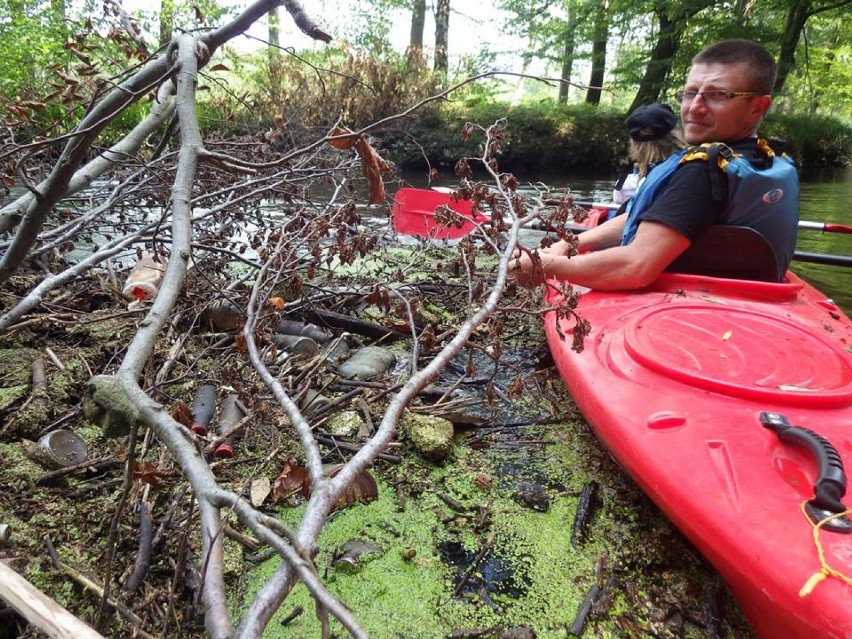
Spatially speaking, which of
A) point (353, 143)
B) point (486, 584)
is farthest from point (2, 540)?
point (353, 143)

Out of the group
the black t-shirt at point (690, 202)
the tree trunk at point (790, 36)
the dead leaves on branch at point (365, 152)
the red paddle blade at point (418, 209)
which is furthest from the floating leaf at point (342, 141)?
the tree trunk at point (790, 36)

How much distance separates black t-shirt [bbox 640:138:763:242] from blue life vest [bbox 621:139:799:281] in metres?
0.03

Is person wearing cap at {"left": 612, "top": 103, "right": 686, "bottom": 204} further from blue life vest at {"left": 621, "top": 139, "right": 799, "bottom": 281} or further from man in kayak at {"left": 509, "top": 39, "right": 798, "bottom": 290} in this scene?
blue life vest at {"left": 621, "top": 139, "right": 799, "bottom": 281}

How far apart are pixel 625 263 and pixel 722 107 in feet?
2.89

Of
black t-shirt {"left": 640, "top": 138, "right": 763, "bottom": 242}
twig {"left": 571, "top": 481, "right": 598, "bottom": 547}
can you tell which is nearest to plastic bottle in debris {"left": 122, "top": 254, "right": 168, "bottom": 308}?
twig {"left": 571, "top": 481, "right": 598, "bottom": 547}

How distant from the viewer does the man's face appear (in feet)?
7.38

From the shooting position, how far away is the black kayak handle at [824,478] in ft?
3.56

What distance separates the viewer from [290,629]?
121 cm

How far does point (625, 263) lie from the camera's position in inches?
88.9

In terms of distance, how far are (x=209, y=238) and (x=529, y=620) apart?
260cm

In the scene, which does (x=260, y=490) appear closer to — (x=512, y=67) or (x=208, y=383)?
(x=208, y=383)

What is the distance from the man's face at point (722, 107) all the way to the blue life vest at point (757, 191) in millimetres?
194

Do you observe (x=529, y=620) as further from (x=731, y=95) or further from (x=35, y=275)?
(x=35, y=275)

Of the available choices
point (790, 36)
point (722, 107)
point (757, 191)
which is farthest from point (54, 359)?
point (790, 36)
